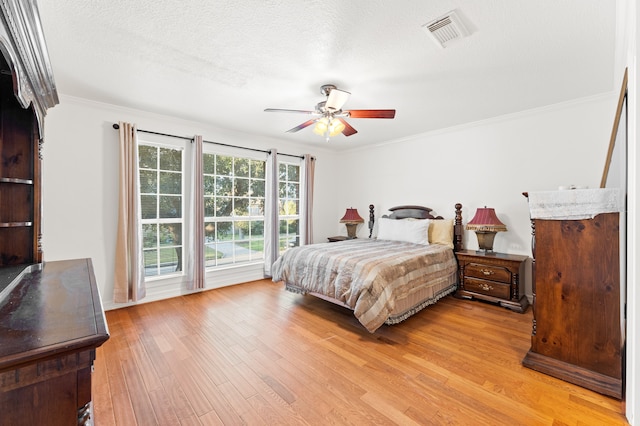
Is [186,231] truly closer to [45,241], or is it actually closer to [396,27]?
[45,241]

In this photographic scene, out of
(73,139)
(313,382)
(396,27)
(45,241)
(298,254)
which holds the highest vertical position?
(396,27)

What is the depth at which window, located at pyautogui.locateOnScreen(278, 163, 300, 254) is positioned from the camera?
17.3 ft

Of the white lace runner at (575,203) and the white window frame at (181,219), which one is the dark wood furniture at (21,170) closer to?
the white window frame at (181,219)

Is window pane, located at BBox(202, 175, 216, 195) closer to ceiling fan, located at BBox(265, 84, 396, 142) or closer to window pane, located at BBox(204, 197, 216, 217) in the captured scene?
window pane, located at BBox(204, 197, 216, 217)

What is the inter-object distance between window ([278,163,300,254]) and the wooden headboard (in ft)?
4.76

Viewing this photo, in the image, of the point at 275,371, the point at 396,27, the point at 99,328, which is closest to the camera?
the point at 99,328

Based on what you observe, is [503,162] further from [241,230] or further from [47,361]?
[47,361]

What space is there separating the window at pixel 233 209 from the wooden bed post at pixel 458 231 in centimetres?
314

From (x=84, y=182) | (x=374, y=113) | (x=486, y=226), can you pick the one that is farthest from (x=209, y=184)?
(x=486, y=226)

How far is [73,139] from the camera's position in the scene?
323 cm

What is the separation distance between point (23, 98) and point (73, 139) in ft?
7.49

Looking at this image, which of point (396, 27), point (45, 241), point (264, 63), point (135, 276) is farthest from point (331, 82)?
point (45, 241)

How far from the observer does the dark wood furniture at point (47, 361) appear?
0.75 meters

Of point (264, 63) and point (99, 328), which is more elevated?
point (264, 63)
